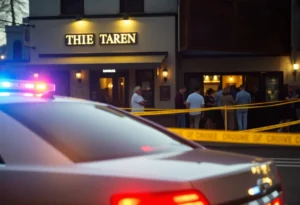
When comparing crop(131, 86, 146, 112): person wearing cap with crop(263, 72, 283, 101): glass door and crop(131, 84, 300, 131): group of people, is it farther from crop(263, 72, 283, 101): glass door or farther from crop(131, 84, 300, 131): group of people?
crop(263, 72, 283, 101): glass door

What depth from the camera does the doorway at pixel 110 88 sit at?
69.3 feet

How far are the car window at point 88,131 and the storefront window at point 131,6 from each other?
17.3 m

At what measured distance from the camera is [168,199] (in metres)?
2.59

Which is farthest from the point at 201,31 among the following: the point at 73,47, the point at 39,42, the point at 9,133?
the point at 9,133

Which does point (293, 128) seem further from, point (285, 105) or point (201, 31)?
point (201, 31)

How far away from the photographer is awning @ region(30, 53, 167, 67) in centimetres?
2000

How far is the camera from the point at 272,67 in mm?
20562

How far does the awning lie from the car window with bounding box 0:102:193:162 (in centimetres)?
1575

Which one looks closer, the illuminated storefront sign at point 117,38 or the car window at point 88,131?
the car window at point 88,131

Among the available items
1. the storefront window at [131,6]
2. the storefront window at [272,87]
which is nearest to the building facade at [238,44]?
the storefront window at [272,87]

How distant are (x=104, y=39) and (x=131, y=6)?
5.70ft

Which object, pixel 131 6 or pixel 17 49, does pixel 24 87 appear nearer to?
pixel 131 6

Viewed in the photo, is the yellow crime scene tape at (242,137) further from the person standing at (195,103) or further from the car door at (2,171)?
the car door at (2,171)

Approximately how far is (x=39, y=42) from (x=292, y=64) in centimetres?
1023
